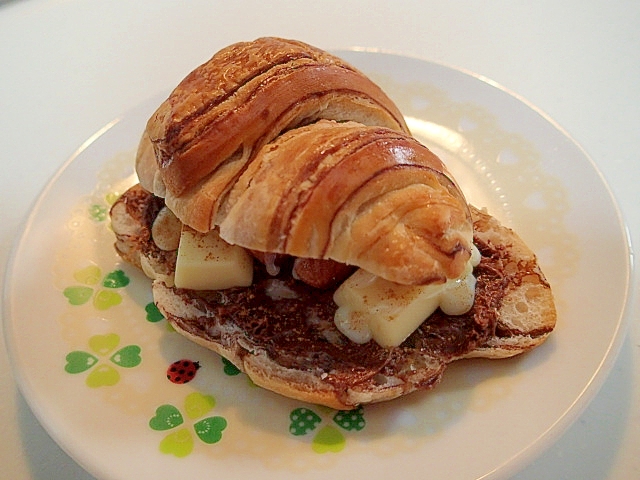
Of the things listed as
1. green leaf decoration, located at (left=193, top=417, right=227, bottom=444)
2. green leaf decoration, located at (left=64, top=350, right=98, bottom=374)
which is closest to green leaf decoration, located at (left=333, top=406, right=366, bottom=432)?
green leaf decoration, located at (left=193, top=417, right=227, bottom=444)

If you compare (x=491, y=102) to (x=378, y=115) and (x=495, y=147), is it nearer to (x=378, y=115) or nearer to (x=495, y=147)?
(x=495, y=147)

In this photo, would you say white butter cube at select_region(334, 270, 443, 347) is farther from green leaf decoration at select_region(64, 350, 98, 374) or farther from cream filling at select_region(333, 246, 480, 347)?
green leaf decoration at select_region(64, 350, 98, 374)

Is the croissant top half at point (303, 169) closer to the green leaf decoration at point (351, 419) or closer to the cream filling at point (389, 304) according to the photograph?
the cream filling at point (389, 304)

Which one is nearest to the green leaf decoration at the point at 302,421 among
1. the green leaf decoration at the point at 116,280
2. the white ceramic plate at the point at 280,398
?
the white ceramic plate at the point at 280,398

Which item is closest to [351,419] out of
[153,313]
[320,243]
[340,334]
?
[340,334]

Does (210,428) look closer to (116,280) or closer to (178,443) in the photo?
(178,443)

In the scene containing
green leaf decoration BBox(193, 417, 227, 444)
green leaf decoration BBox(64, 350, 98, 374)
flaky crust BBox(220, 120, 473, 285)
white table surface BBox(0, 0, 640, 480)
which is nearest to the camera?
flaky crust BBox(220, 120, 473, 285)

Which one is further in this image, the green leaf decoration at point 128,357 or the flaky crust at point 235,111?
the green leaf decoration at point 128,357
